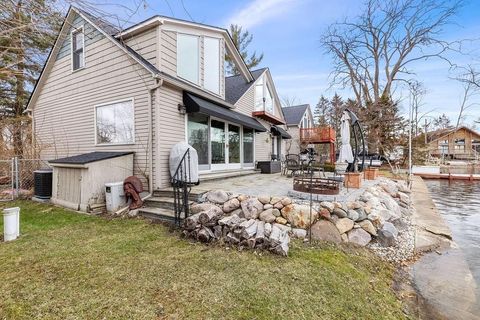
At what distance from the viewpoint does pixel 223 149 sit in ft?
32.5

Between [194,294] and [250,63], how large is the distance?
81.8ft

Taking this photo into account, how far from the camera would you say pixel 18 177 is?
8.90 meters

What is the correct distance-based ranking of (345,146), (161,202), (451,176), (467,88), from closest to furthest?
1. (161,202)
2. (345,146)
3. (451,176)
4. (467,88)

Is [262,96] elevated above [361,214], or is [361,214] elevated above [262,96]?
[262,96]

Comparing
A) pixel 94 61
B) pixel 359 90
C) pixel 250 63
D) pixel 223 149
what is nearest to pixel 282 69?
pixel 250 63

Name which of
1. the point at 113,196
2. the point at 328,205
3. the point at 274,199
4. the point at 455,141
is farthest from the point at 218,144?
the point at 455,141

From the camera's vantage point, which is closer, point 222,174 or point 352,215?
point 352,215

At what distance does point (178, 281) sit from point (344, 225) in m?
3.35

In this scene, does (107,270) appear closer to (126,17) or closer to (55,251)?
(55,251)

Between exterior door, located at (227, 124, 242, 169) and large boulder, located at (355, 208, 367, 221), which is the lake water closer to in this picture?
large boulder, located at (355, 208, 367, 221)

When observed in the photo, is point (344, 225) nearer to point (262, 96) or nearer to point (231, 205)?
point (231, 205)

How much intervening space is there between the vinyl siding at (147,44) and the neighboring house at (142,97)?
29mm

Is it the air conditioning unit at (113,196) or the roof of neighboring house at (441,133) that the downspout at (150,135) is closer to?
the air conditioning unit at (113,196)

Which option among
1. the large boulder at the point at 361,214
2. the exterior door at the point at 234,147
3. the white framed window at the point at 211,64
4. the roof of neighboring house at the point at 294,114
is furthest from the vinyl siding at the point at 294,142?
the large boulder at the point at 361,214
